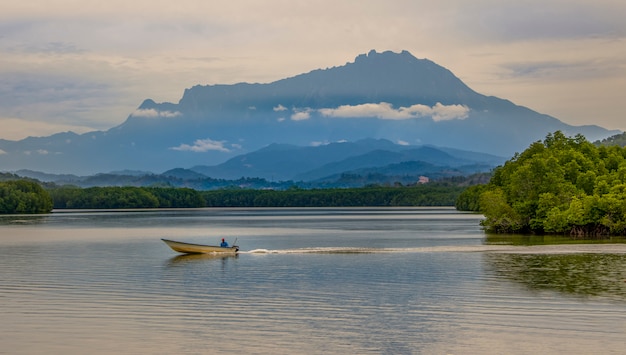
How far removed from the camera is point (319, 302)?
3694 centimetres

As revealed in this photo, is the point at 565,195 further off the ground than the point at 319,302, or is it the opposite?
the point at 565,195

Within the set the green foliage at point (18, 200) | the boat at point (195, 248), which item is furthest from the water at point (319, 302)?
the green foliage at point (18, 200)

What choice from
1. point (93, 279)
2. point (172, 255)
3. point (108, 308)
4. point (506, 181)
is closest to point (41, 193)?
point (506, 181)

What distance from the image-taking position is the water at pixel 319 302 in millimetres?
27828

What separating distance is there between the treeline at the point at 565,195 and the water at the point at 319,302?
1336 centimetres

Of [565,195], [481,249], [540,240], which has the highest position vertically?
[565,195]

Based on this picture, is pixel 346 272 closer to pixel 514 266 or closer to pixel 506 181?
pixel 514 266

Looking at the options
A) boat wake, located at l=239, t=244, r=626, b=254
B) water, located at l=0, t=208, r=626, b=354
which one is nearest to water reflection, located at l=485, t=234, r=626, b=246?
boat wake, located at l=239, t=244, r=626, b=254

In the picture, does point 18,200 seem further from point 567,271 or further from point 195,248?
point 567,271

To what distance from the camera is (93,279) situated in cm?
4684

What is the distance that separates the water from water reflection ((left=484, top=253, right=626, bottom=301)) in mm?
96

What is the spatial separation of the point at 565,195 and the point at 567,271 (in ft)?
122

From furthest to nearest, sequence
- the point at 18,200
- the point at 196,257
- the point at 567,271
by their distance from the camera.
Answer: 1. the point at 18,200
2. the point at 196,257
3. the point at 567,271

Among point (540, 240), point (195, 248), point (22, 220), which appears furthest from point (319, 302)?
point (22, 220)
